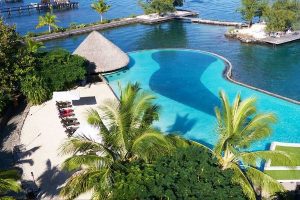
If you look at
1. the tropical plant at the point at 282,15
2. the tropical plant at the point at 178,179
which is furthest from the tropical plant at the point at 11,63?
the tropical plant at the point at 282,15

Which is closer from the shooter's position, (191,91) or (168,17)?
(191,91)

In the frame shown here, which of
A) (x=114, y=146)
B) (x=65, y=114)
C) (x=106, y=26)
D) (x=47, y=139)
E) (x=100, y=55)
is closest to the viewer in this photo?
(x=114, y=146)

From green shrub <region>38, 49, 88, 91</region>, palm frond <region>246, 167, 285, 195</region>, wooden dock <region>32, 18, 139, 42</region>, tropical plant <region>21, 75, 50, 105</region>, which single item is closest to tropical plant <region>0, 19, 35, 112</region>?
tropical plant <region>21, 75, 50, 105</region>

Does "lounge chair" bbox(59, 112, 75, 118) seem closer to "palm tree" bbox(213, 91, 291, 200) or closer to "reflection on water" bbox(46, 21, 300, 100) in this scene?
"palm tree" bbox(213, 91, 291, 200)

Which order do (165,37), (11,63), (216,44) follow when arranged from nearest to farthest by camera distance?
1. (11,63)
2. (216,44)
3. (165,37)

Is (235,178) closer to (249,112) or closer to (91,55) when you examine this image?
(249,112)

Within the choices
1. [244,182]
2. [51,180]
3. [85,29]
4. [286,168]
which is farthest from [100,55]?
[85,29]

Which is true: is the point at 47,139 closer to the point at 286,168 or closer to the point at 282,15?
the point at 286,168
